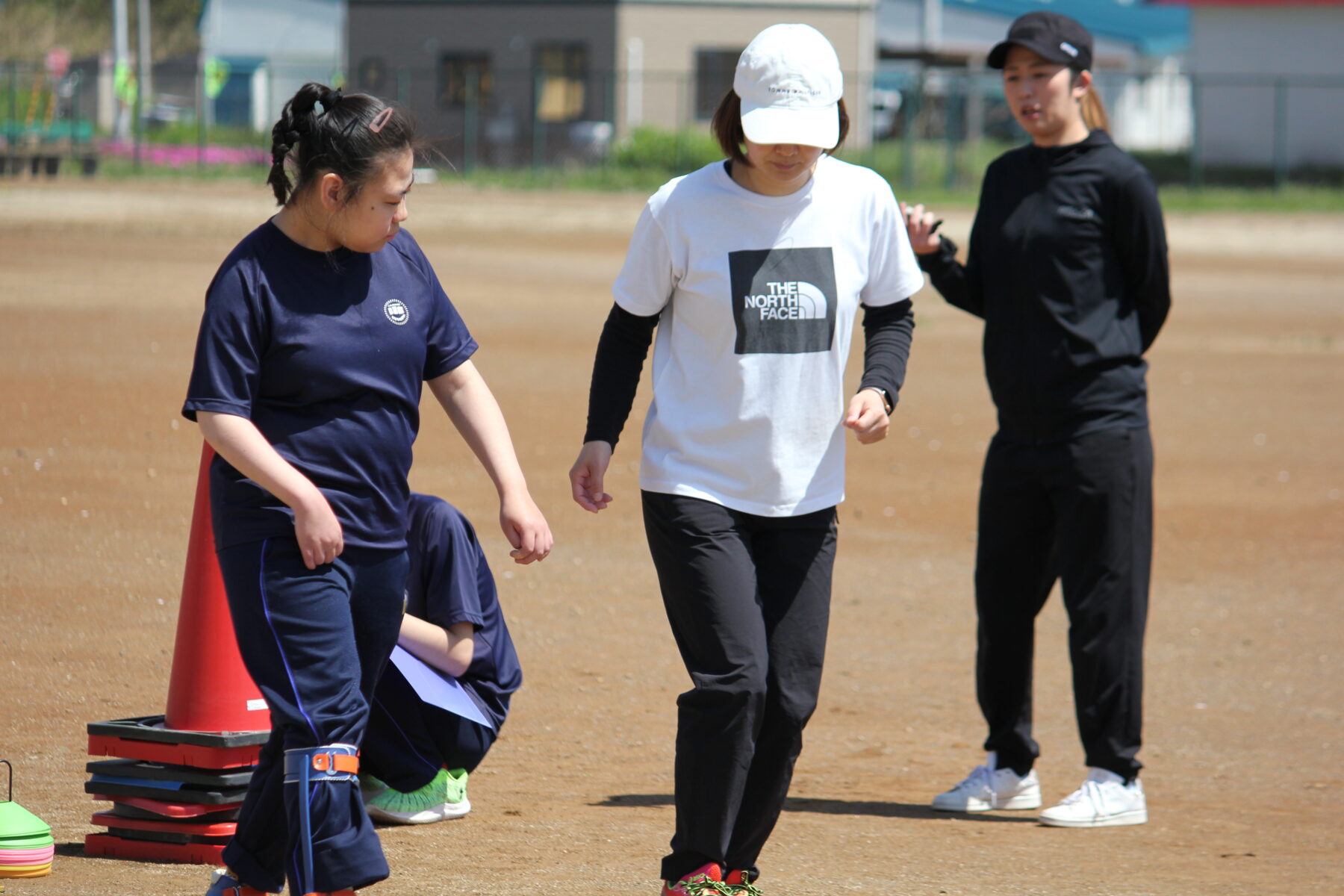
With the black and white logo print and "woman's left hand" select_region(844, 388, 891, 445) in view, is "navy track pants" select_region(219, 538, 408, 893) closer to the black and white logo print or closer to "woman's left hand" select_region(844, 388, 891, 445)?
the black and white logo print

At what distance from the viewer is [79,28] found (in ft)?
A: 196

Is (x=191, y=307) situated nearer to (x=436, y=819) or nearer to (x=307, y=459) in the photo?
(x=436, y=819)

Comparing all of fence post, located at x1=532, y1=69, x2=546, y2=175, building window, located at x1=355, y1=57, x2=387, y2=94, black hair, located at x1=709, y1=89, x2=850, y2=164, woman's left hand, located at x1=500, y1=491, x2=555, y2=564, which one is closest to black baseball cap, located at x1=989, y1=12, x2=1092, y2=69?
black hair, located at x1=709, y1=89, x2=850, y2=164

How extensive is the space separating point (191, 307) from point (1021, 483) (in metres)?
12.0

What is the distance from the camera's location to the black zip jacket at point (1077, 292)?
4820 mm

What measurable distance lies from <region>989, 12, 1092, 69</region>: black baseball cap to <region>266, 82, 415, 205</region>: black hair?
84.2 inches

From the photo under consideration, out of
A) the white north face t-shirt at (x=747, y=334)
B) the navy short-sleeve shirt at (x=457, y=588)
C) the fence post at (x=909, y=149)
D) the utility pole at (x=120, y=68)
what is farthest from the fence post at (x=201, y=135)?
the white north face t-shirt at (x=747, y=334)

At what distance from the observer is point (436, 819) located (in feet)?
15.1

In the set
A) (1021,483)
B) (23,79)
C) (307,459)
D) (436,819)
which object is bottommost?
(436,819)

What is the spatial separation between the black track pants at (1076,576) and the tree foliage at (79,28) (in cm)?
5546

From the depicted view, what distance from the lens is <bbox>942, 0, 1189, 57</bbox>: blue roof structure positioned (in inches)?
2443

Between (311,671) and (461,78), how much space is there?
41.2 m

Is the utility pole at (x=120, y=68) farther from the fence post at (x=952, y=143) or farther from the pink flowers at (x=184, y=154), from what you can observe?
the fence post at (x=952, y=143)

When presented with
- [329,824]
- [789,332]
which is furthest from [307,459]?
[789,332]
